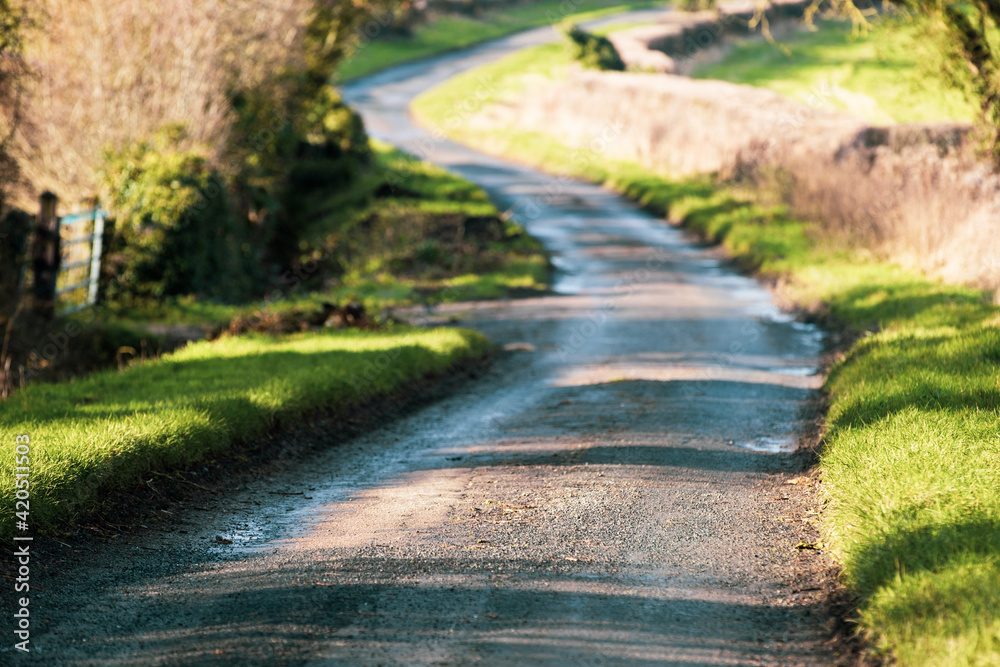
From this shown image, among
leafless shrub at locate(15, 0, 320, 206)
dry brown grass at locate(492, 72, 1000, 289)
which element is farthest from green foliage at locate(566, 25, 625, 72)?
leafless shrub at locate(15, 0, 320, 206)

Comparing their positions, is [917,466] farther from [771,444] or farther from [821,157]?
[821,157]

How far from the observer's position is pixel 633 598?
5.24m

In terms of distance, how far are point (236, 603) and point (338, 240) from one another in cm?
1814

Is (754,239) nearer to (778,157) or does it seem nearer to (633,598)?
(778,157)

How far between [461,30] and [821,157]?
55.1 metres

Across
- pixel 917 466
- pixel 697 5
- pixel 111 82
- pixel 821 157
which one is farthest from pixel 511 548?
pixel 697 5

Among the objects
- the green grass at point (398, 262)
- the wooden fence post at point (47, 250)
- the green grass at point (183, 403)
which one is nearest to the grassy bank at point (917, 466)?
the green grass at point (183, 403)

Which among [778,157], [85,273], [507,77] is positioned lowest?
[85,273]

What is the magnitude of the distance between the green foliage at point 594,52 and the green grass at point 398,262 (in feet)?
69.2

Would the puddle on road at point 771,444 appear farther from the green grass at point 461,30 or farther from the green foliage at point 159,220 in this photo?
the green grass at point 461,30

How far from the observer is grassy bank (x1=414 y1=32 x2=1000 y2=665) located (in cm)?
449

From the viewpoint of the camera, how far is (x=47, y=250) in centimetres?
1362

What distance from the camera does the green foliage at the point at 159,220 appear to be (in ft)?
51.8

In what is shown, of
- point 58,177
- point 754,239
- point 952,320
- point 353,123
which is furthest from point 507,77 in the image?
point 952,320
